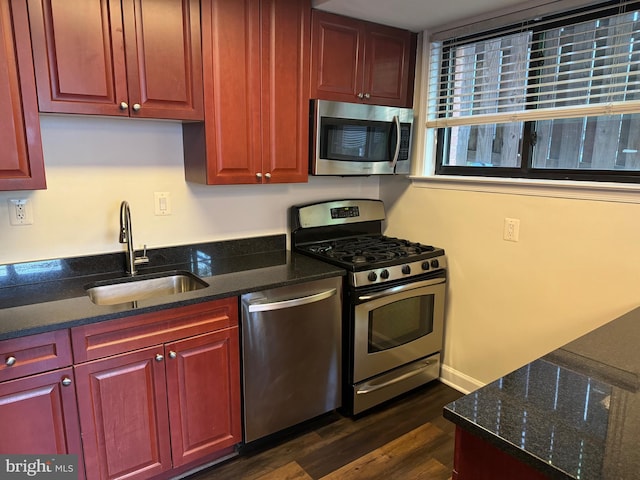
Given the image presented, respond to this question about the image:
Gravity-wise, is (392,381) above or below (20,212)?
below

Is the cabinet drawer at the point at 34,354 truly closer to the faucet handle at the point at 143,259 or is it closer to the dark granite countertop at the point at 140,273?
the dark granite countertop at the point at 140,273

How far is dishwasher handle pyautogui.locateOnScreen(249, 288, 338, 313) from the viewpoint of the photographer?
2.04 m

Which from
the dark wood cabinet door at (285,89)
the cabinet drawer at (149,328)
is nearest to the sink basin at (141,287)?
the cabinet drawer at (149,328)

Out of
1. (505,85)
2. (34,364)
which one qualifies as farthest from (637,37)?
(34,364)

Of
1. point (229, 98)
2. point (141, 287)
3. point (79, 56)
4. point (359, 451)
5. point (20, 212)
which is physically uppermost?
point (79, 56)

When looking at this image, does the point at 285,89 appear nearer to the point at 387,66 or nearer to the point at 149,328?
the point at 387,66

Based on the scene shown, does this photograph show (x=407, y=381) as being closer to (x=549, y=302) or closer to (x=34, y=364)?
(x=549, y=302)

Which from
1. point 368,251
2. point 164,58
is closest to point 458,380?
point 368,251

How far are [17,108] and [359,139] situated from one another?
163cm

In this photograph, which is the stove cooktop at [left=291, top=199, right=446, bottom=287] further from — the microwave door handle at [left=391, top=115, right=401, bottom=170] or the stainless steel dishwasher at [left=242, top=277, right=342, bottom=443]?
the microwave door handle at [left=391, top=115, right=401, bottom=170]

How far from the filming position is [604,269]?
2.08 metres

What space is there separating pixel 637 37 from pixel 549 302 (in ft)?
4.16

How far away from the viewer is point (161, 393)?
6.11 feet

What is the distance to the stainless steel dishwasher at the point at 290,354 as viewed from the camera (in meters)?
2.07
